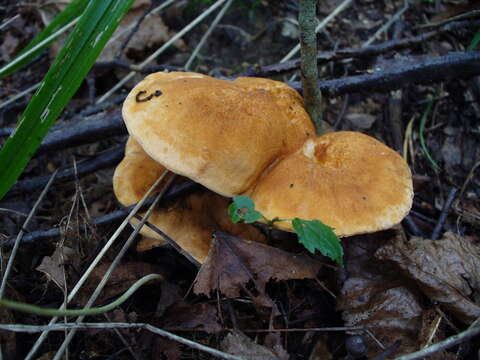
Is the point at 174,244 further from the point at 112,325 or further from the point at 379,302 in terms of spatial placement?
the point at 379,302

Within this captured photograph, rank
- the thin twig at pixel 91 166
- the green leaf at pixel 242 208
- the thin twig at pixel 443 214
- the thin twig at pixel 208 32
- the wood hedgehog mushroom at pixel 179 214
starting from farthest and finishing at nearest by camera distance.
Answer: the thin twig at pixel 208 32 → the thin twig at pixel 91 166 → the thin twig at pixel 443 214 → the wood hedgehog mushroom at pixel 179 214 → the green leaf at pixel 242 208

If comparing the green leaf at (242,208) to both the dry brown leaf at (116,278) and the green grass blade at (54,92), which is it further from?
the green grass blade at (54,92)

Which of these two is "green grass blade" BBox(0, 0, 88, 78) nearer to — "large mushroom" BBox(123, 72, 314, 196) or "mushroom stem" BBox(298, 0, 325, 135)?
"large mushroom" BBox(123, 72, 314, 196)

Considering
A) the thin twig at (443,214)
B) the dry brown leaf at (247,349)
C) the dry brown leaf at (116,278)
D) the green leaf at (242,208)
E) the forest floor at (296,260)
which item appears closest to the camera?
the green leaf at (242,208)

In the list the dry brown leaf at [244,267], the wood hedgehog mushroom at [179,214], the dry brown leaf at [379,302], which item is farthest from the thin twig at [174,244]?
the dry brown leaf at [379,302]

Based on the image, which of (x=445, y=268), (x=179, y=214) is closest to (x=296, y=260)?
(x=179, y=214)
